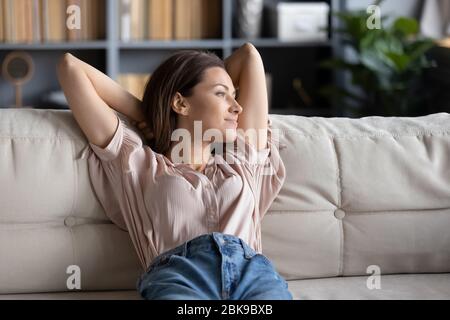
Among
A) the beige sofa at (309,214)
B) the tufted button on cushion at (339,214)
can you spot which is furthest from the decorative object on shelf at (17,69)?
the tufted button on cushion at (339,214)

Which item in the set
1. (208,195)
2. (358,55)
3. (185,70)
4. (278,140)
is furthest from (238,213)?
(358,55)

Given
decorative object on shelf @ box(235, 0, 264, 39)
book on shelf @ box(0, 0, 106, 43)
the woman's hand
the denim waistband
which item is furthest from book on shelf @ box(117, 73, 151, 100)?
the denim waistband

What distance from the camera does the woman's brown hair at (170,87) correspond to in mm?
1945

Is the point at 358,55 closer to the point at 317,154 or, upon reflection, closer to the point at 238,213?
the point at 317,154

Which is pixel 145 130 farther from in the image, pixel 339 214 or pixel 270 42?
pixel 270 42

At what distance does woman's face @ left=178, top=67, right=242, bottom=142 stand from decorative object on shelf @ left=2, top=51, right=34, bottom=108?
2.18 meters

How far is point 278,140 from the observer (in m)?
1.99

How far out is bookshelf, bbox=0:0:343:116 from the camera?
13.1ft

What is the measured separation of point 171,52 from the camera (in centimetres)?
426

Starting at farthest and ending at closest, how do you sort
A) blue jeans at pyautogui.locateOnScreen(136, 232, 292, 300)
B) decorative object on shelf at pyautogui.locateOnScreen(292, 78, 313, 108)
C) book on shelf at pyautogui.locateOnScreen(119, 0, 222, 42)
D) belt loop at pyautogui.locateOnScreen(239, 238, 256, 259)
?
decorative object on shelf at pyautogui.locateOnScreen(292, 78, 313, 108) → book on shelf at pyautogui.locateOnScreen(119, 0, 222, 42) → belt loop at pyautogui.locateOnScreen(239, 238, 256, 259) → blue jeans at pyautogui.locateOnScreen(136, 232, 292, 300)

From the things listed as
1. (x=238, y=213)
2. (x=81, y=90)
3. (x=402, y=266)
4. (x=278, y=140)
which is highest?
(x=81, y=90)

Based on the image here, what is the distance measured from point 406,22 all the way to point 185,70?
2171 millimetres

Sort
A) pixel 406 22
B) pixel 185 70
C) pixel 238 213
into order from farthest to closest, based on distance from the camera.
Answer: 1. pixel 406 22
2. pixel 185 70
3. pixel 238 213

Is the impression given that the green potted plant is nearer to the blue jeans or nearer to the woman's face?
the woman's face
